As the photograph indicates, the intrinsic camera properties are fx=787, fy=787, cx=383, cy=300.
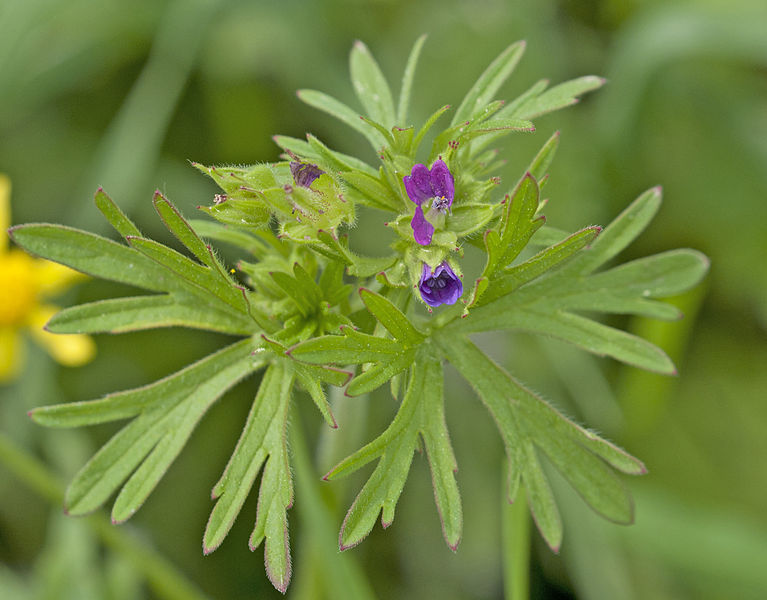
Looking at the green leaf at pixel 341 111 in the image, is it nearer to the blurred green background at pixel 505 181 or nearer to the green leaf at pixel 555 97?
the green leaf at pixel 555 97

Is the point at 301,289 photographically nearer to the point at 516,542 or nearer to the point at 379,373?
the point at 379,373

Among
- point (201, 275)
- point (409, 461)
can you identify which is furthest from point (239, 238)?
point (409, 461)

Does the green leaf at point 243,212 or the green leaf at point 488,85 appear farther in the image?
the green leaf at point 488,85

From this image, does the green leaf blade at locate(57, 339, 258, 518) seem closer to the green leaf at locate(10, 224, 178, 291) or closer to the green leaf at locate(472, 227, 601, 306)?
the green leaf at locate(10, 224, 178, 291)

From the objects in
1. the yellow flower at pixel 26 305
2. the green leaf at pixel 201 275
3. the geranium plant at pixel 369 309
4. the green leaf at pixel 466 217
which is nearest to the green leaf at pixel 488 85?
the geranium plant at pixel 369 309

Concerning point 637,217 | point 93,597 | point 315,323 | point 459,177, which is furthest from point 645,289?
point 93,597

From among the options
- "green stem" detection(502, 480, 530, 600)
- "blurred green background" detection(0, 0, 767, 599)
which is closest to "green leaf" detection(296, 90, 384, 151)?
"green stem" detection(502, 480, 530, 600)

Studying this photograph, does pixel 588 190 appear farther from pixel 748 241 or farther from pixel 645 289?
pixel 645 289
